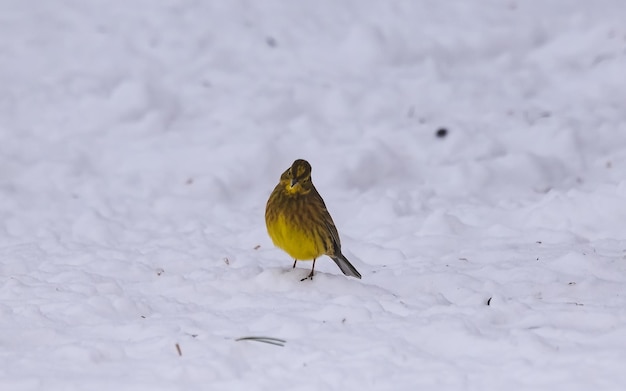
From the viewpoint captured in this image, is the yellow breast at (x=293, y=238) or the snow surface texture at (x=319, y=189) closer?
the snow surface texture at (x=319, y=189)

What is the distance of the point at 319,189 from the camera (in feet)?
27.4

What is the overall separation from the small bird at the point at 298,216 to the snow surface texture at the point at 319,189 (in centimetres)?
20

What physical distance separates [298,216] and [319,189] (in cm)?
277

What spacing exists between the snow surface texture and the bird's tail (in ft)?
0.53

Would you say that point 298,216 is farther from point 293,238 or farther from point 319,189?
point 319,189

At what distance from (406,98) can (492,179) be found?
183 cm

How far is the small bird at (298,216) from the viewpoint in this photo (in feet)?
18.3


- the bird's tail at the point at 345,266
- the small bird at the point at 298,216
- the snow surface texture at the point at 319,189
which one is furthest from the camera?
the bird's tail at the point at 345,266

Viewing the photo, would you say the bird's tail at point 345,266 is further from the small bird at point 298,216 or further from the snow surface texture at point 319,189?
the small bird at point 298,216

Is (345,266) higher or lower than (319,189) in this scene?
lower

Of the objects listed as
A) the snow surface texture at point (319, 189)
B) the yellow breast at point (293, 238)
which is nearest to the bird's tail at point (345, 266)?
the snow surface texture at point (319, 189)

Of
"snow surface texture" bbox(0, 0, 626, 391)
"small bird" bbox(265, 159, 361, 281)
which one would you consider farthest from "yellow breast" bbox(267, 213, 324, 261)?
"snow surface texture" bbox(0, 0, 626, 391)

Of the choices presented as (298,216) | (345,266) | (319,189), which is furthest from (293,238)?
(319,189)

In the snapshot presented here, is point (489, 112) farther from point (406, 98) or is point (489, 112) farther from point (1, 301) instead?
point (1, 301)
